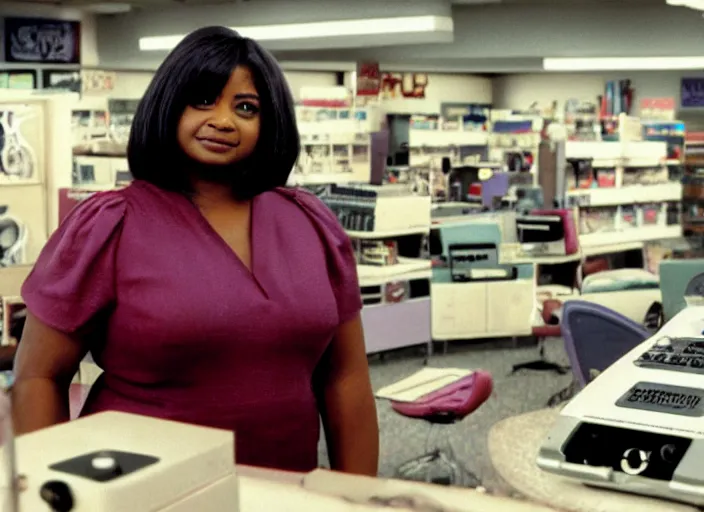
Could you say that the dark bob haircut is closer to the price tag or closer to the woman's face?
the woman's face

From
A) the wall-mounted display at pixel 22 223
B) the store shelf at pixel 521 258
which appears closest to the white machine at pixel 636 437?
the wall-mounted display at pixel 22 223

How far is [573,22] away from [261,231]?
30.3ft

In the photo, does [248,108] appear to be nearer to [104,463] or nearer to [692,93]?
[104,463]

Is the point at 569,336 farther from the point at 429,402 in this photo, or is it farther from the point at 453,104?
the point at 453,104

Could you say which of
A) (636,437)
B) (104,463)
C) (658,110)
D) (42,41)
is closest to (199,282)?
(104,463)

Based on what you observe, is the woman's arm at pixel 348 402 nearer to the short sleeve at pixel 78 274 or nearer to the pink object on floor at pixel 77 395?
the short sleeve at pixel 78 274

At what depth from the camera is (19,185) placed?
3.81 m

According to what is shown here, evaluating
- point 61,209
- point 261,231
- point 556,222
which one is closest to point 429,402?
point 61,209

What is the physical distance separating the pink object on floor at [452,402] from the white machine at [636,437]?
2754 millimetres

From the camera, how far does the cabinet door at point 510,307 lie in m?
8.88

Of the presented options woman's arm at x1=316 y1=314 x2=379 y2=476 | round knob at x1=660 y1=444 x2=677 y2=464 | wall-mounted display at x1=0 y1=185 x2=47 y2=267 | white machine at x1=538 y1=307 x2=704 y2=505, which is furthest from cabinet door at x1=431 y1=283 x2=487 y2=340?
woman's arm at x1=316 y1=314 x2=379 y2=476

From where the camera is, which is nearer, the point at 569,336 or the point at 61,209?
the point at 61,209

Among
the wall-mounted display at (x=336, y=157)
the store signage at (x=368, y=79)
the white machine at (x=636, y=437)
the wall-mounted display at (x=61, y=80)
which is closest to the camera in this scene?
the white machine at (x=636, y=437)

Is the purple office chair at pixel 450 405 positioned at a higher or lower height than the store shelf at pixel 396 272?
lower
